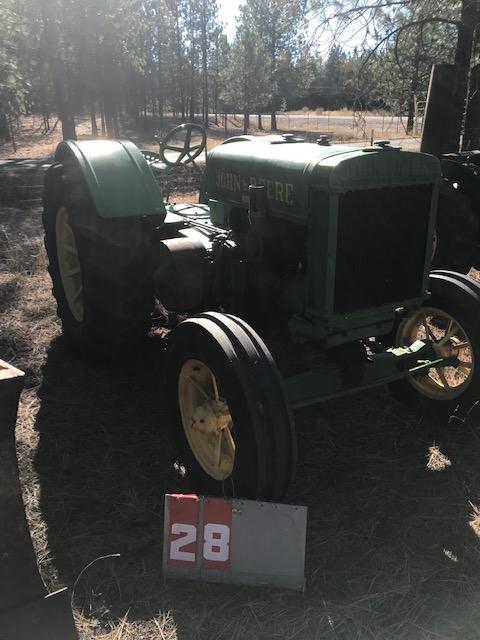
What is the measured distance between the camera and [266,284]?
2941 mm

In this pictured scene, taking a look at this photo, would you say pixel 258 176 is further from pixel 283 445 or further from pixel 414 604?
pixel 414 604

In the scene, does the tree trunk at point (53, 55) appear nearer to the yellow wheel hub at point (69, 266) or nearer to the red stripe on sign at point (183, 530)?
the yellow wheel hub at point (69, 266)

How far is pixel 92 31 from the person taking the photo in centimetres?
1812

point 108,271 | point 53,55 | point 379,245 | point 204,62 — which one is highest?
point 204,62

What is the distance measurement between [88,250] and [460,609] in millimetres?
2530

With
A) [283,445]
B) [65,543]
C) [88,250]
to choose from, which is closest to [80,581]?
[65,543]

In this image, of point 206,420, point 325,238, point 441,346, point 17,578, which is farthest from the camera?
point 441,346

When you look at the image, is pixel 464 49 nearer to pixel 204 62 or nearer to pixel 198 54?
pixel 204 62

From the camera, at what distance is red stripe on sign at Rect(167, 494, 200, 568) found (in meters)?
2.13

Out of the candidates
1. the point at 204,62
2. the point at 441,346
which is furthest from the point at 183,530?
the point at 204,62

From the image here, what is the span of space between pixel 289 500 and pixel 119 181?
1.95 meters

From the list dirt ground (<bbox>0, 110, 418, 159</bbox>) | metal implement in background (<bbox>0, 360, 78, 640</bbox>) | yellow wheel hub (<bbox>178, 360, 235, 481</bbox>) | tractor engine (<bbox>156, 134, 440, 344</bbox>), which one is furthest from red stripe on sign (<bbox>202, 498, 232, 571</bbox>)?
dirt ground (<bbox>0, 110, 418, 159</bbox>)

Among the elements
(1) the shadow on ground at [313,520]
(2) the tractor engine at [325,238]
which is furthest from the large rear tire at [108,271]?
(1) the shadow on ground at [313,520]

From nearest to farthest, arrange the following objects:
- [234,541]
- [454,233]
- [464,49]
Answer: [234,541] → [454,233] → [464,49]
